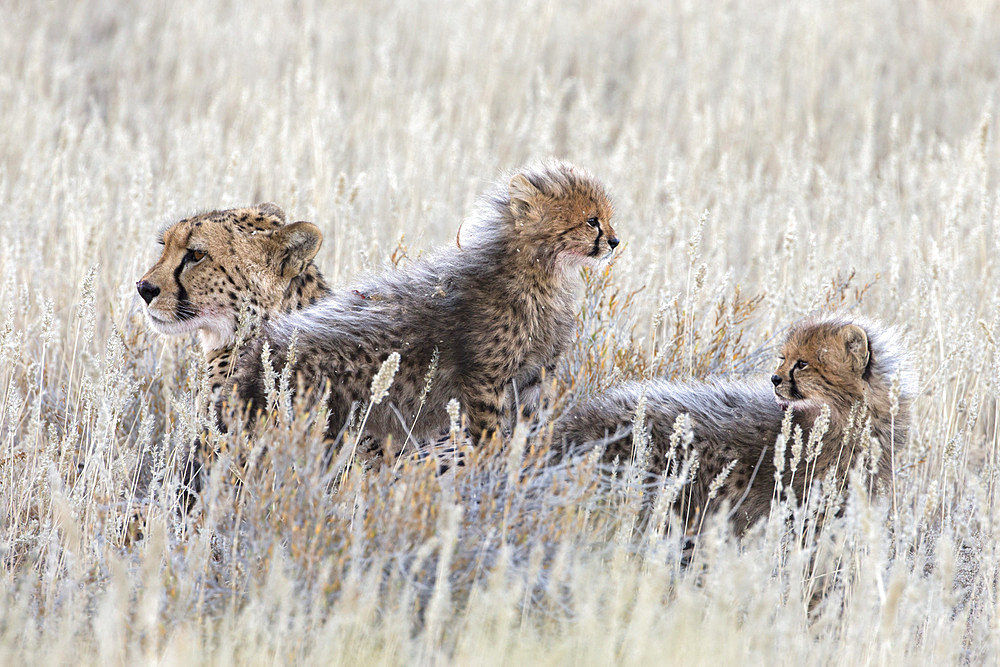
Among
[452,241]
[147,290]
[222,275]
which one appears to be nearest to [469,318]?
[222,275]

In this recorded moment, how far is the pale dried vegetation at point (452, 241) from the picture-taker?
242cm

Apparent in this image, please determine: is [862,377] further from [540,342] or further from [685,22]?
[685,22]

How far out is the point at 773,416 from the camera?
361 cm

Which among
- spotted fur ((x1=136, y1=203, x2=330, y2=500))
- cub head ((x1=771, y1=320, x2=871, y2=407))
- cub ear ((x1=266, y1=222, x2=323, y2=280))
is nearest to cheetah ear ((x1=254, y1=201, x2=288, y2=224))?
spotted fur ((x1=136, y1=203, x2=330, y2=500))

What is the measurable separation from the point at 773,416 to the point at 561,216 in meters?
0.99

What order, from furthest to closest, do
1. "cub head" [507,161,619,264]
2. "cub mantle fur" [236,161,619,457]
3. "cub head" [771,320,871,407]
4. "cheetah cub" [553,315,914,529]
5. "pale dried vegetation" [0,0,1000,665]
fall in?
"cub head" [507,161,619,264] → "cub head" [771,320,871,407] → "cheetah cub" [553,315,914,529] → "cub mantle fur" [236,161,619,457] → "pale dried vegetation" [0,0,1000,665]

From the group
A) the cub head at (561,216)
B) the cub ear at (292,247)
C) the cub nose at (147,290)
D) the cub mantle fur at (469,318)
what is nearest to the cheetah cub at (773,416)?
the cub mantle fur at (469,318)

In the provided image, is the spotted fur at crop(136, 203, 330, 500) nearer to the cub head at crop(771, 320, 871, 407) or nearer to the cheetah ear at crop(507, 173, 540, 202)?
the cheetah ear at crop(507, 173, 540, 202)

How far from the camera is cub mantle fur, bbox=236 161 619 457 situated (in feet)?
10.8

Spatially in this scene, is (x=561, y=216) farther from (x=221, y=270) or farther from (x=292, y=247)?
(x=221, y=270)

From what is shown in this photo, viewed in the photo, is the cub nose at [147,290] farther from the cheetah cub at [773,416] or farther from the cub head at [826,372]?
the cub head at [826,372]

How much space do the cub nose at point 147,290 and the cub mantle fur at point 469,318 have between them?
41cm

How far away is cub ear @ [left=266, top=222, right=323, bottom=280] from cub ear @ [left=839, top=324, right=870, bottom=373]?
1.78 m

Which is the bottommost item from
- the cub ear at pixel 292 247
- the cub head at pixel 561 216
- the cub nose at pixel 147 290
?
the cub nose at pixel 147 290
